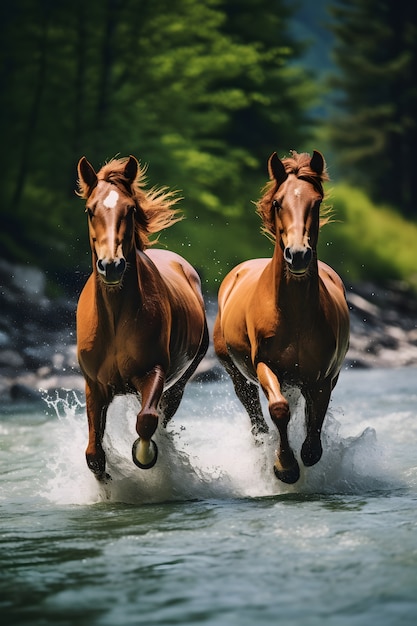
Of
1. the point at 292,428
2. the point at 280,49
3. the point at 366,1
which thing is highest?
the point at 366,1

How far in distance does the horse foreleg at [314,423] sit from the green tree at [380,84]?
88.8ft

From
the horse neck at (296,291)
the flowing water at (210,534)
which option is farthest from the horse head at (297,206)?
the flowing water at (210,534)

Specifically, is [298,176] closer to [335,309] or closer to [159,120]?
[335,309]

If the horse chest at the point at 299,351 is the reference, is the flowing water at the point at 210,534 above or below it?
below

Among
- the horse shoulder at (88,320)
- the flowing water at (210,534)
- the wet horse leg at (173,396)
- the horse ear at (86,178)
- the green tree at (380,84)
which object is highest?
the green tree at (380,84)

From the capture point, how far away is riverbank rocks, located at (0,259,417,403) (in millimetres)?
14875

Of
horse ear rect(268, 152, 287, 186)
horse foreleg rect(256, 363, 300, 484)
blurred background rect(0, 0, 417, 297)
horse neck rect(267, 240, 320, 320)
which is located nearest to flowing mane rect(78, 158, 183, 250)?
horse ear rect(268, 152, 287, 186)

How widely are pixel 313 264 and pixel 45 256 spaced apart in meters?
13.7

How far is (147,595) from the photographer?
4832 millimetres

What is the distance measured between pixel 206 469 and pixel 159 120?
16742mm

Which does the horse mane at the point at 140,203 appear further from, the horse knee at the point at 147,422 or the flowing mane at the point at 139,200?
the horse knee at the point at 147,422

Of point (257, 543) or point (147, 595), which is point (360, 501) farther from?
point (147, 595)

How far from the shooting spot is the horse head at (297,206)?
6671mm

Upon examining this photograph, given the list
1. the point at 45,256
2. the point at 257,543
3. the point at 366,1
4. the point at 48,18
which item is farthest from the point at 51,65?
the point at 257,543
